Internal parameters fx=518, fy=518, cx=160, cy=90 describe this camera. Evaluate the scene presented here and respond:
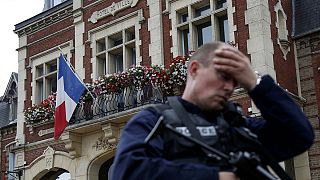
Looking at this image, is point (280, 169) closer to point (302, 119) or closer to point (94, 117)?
point (302, 119)

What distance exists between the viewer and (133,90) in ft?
40.5

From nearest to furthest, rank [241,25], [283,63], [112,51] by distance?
[241,25] → [283,63] → [112,51]

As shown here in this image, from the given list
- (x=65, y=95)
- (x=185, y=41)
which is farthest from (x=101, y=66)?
(x=185, y=41)

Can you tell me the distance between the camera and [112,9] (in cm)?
1391

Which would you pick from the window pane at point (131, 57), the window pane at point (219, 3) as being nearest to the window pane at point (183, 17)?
the window pane at point (219, 3)

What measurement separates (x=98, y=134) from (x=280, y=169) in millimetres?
11293

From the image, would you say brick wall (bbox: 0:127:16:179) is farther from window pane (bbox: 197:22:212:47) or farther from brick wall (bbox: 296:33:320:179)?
brick wall (bbox: 296:33:320:179)

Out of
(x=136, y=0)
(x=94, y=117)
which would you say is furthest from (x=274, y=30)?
(x=94, y=117)

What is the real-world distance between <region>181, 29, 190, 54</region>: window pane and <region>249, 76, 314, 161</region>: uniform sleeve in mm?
10101

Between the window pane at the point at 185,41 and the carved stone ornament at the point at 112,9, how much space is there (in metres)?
1.77

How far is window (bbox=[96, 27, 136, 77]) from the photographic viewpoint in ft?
44.0

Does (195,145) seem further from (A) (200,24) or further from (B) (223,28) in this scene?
(A) (200,24)

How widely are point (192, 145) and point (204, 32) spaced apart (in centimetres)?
1037

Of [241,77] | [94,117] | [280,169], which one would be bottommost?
[280,169]
